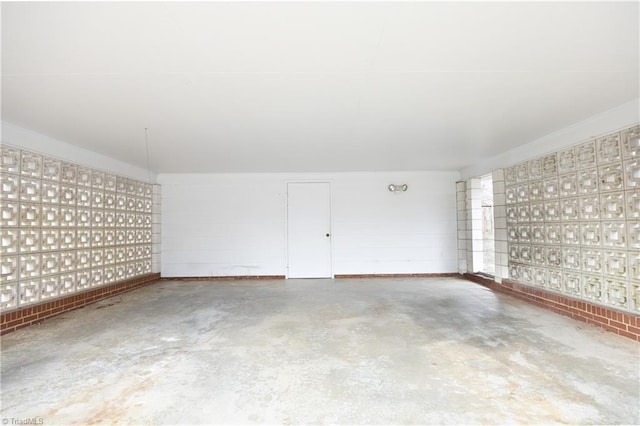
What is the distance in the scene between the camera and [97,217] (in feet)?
16.0

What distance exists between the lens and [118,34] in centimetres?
189

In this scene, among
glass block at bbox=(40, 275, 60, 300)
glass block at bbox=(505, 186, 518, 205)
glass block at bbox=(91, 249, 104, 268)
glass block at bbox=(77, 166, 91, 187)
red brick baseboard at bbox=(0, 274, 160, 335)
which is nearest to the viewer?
red brick baseboard at bbox=(0, 274, 160, 335)

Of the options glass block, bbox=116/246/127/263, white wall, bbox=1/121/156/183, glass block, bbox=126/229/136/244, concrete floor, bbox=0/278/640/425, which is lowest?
concrete floor, bbox=0/278/640/425

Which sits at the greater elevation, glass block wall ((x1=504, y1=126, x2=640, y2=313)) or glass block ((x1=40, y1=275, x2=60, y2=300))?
glass block wall ((x1=504, y1=126, x2=640, y2=313))

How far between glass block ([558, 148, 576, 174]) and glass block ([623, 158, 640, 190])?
2.07ft

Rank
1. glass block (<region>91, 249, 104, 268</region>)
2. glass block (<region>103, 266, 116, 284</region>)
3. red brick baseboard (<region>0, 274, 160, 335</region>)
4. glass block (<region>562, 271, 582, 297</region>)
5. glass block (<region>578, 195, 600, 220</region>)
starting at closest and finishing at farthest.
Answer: red brick baseboard (<region>0, 274, 160, 335</region>)
glass block (<region>578, 195, 600, 220</region>)
glass block (<region>562, 271, 582, 297</region>)
glass block (<region>91, 249, 104, 268</region>)
glass block (<region>103, 266, 116, 284</region>)

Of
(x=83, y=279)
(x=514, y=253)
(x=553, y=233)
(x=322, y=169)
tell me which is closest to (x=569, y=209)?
(x=553, y=233)

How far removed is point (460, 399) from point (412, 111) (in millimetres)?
2693

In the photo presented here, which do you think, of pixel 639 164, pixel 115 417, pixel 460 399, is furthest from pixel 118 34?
pixel 639 164

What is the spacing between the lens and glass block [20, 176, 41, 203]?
363cm

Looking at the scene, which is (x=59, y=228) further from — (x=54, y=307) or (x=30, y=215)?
(x=54, y=307)

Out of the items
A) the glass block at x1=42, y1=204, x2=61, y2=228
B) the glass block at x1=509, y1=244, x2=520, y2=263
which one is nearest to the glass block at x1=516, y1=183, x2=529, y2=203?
the glass block at x1=509, y1=244, x2=520, y2=263

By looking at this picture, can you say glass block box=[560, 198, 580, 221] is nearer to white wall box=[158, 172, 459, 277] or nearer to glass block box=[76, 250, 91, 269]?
white wall box=[158, 172, 459, 277]

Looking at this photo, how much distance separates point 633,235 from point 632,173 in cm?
66
